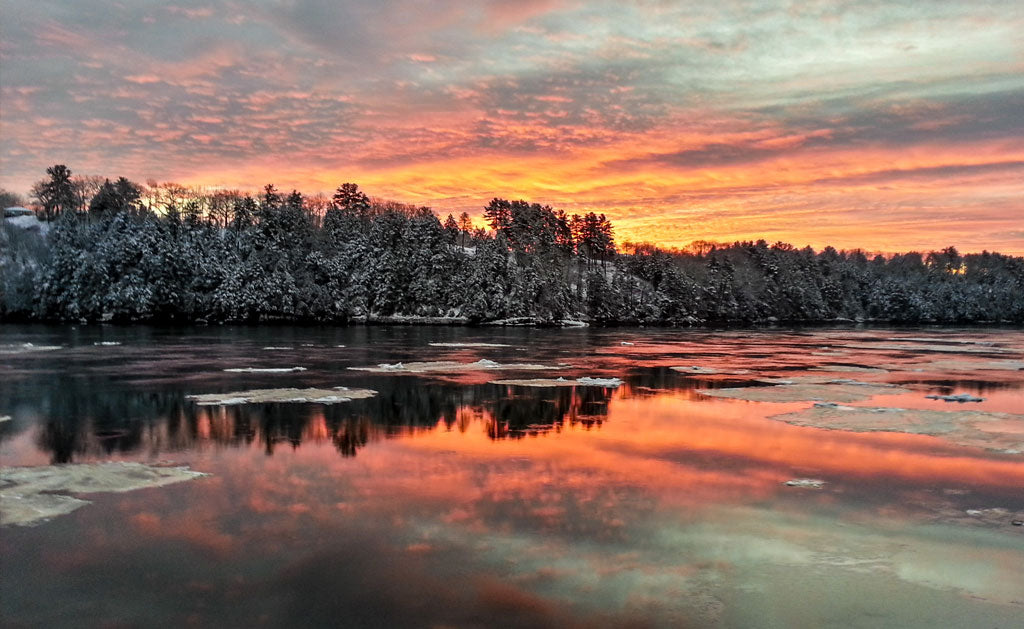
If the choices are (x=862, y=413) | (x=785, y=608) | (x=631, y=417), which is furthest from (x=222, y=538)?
(x=862, y=413)

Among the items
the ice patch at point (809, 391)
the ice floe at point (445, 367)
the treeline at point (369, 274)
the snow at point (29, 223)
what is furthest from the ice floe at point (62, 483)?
the snow at point (29, 223)

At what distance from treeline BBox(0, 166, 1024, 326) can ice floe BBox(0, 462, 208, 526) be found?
79052mm

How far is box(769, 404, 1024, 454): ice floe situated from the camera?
17.3 m

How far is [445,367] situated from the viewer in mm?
35625

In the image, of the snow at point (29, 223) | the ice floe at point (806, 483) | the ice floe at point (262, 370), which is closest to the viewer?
the ice floe at point (806, 483)

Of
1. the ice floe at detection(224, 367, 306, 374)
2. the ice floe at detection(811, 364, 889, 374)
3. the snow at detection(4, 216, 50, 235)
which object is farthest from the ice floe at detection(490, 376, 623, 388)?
the snow at detection(4, 216, 50, 235)

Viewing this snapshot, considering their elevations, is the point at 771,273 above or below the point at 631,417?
above

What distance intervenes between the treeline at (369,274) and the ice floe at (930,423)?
7688cm

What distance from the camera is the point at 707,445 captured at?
16.9 meters

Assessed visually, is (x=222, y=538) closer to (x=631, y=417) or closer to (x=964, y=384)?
(x=631, y=417)

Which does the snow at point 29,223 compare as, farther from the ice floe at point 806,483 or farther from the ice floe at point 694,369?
the ice floe at point 806,483

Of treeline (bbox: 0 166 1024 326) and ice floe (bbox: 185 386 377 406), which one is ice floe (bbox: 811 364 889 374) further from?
treeline (bbox: 0 166 1024 326)

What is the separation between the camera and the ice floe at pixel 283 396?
877 inches

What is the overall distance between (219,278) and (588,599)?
9221cm
